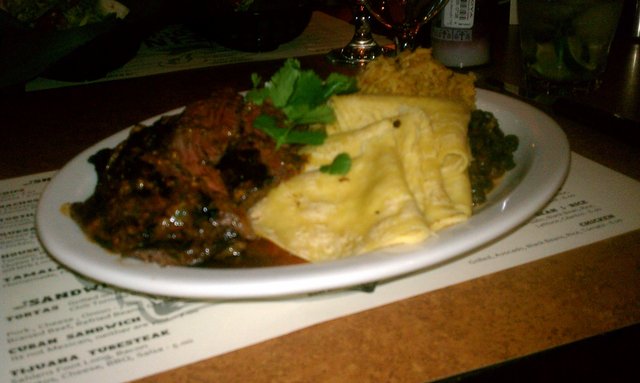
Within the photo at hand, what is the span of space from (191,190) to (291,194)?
1.03 ft

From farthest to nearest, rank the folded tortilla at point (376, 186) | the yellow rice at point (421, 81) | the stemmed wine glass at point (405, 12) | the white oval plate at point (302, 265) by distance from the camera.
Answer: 1. the stemmed wine glass at point (405, 12)
2. the yellow rice at point (421, 81)
3. the folded tortilla at point (376, 186)
4. the white oval plate at point (302, 265)

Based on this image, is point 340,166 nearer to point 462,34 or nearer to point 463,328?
point 463,328

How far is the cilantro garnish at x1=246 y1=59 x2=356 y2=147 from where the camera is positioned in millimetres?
1686

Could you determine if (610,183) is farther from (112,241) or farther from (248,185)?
(112,241)

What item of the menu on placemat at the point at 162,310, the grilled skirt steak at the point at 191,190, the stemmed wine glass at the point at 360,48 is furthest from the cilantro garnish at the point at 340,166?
the stemmed wine glass at the point at 360,48

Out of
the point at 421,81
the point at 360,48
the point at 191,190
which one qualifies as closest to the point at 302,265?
the point at 191,190

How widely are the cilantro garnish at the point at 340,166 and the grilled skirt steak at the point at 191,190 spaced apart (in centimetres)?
14

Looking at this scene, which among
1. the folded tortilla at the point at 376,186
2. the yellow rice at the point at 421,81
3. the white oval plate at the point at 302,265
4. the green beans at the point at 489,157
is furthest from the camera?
the yellow rice at the point at 421,81

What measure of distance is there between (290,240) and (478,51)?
249cm

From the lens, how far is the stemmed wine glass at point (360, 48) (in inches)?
152

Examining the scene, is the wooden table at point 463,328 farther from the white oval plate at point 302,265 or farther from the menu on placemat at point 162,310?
the white oval plate at point 302,265

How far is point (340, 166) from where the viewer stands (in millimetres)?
1632

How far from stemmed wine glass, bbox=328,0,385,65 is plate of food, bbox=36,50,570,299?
6.71 ft

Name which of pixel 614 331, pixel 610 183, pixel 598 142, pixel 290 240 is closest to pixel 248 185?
pixel 290 240
